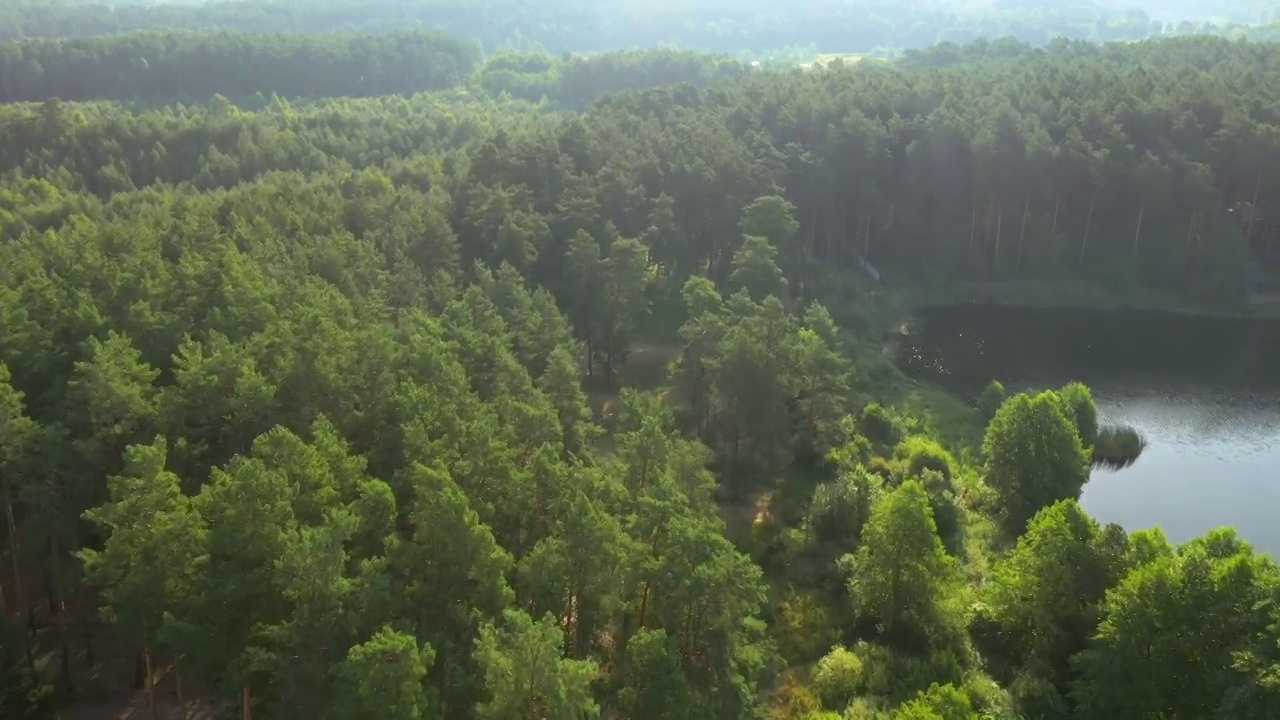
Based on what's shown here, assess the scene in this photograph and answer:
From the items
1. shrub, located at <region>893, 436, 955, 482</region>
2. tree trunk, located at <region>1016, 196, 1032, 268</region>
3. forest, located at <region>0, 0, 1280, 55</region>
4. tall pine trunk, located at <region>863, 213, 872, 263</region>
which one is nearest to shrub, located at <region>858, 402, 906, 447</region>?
shrub, located at <region>893, 436, 955, 482</region>

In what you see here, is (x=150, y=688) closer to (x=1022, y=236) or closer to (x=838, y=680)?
(x=838, y=680)

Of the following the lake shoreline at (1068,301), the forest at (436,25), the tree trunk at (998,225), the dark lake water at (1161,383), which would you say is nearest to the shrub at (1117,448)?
the dark lake water at (1161,383)

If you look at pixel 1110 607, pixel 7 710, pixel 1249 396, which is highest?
pixel 1110 607

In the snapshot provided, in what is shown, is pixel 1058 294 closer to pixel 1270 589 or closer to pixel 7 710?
pixel 1270 589

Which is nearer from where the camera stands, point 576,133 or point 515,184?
point 515,184

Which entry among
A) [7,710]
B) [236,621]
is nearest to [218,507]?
[236,621]

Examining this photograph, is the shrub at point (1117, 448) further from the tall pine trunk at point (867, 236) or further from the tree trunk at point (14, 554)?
the tree trunk at point (14, 554)

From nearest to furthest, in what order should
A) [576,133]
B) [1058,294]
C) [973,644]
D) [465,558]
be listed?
[465,558] < [973,644] < [576,133] < [1058,294]
